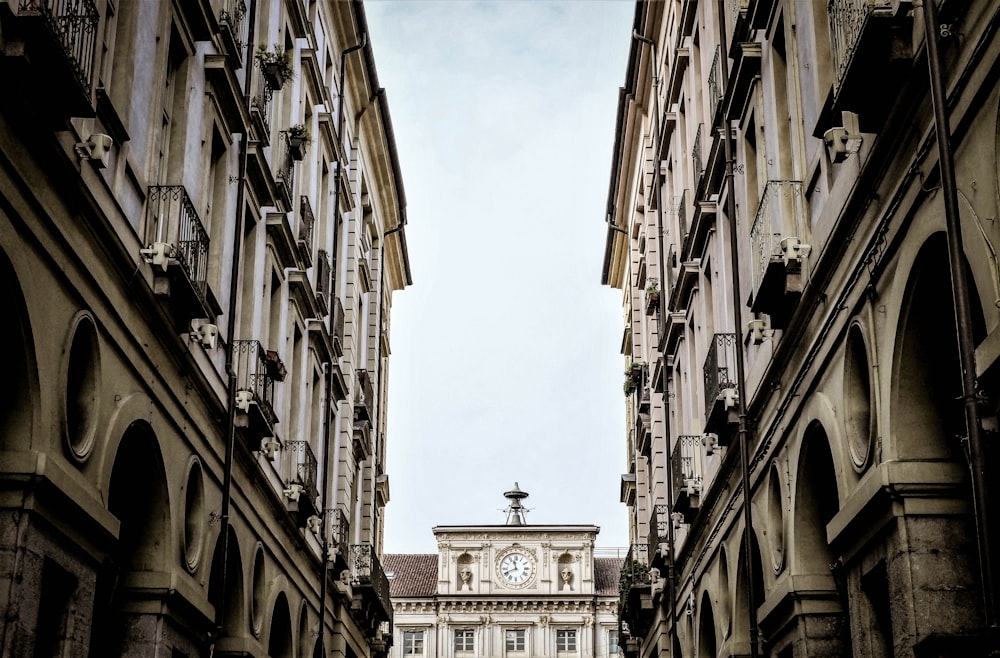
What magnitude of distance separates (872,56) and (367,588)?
31139mm

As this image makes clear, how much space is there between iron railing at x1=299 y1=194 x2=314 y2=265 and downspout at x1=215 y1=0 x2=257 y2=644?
5691 millimetres

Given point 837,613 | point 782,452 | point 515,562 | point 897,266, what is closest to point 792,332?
point 782,452

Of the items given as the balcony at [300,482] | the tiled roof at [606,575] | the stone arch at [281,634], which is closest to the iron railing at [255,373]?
the balcony at [300,482]

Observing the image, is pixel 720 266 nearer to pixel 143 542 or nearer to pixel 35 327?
pixel 143 542

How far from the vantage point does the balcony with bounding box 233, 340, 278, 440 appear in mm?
25062

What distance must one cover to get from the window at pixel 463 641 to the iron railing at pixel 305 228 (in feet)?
167

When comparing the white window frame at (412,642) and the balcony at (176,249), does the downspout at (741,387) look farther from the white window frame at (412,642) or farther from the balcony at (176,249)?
the white window frame at (412,642)

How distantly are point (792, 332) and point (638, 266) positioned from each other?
2878 cm

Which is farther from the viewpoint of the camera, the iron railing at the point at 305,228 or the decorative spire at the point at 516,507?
the decorative spire at the point at 516,507

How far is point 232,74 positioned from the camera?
24.3m

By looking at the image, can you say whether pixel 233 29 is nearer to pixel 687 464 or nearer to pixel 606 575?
pixel 687 464

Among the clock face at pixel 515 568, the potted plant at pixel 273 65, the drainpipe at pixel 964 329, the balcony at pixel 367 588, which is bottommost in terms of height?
the drainpipe at pixel 964 329

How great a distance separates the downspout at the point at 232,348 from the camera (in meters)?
23.5

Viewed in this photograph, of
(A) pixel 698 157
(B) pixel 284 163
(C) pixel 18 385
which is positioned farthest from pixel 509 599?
(C) pixel 18 385
